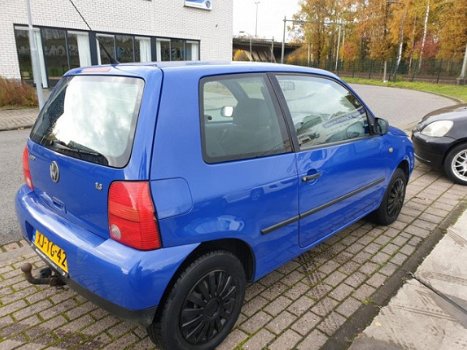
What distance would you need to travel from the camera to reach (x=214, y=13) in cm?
2056

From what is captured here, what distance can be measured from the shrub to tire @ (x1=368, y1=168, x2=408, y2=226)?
39.8ft

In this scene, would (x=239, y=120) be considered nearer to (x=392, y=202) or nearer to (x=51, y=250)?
(x=51, y=250)

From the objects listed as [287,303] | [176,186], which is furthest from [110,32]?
[176,186]

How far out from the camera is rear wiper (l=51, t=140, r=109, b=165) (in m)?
1.98

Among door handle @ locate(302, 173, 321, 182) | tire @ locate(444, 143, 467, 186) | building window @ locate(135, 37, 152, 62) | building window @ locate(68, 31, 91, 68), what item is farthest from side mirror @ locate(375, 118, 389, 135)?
building window @ locate(135, 37, 152, 62)

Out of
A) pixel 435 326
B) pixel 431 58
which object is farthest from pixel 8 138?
pixel 431 58

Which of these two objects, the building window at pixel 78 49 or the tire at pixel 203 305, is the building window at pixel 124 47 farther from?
the tire at pixel 203 305

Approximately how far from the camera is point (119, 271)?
1.83 m

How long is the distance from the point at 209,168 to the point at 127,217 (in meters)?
0.50

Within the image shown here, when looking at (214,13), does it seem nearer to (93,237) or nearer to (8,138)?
(8,138)

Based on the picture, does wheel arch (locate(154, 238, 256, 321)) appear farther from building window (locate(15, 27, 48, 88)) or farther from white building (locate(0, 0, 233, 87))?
building window (locate(15, 27, 48, 88))

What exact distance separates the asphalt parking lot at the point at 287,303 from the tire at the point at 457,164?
218cm

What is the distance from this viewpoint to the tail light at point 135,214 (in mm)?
1824

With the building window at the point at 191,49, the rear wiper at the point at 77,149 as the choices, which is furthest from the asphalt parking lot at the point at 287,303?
the building window at the point at 191,49
